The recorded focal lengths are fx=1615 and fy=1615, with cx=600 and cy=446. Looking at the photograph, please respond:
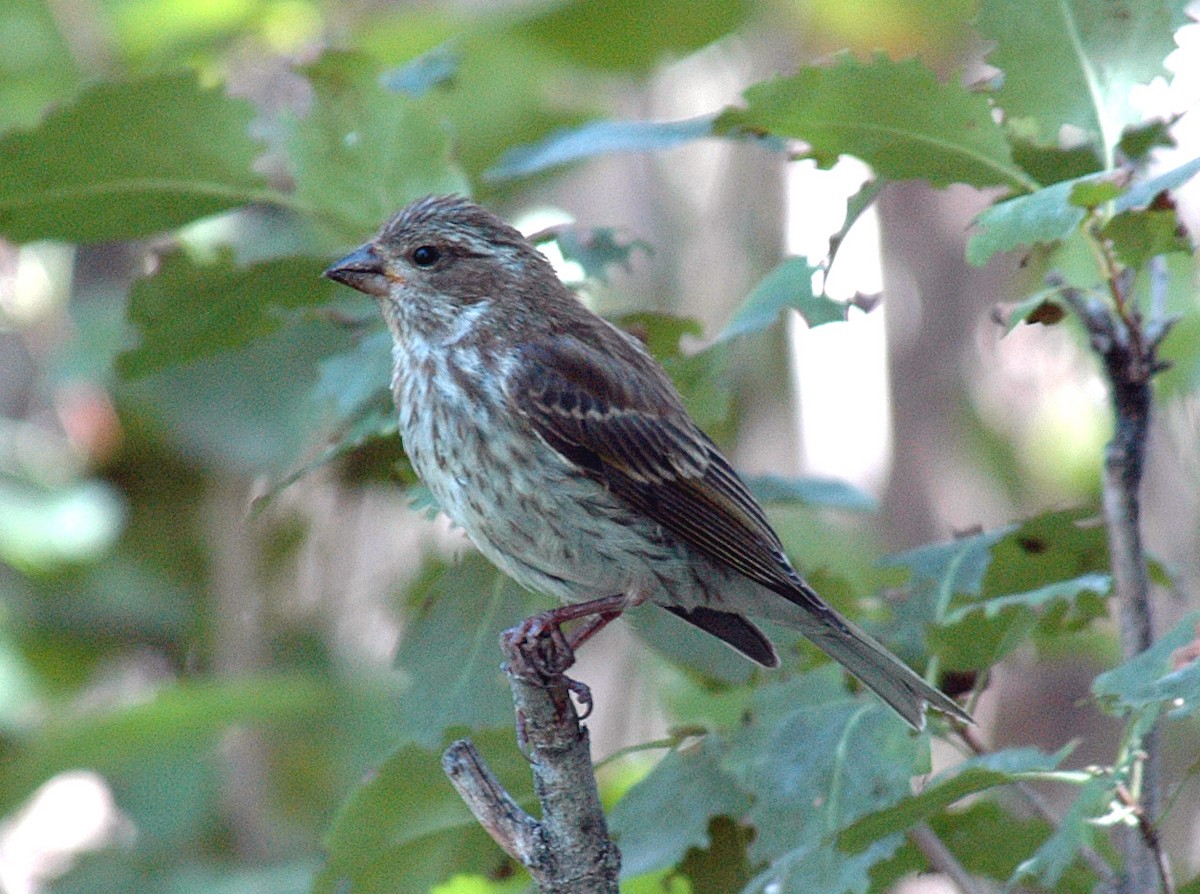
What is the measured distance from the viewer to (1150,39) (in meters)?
2.58

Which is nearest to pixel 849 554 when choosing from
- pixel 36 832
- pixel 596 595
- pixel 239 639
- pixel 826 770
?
pixel 239 639

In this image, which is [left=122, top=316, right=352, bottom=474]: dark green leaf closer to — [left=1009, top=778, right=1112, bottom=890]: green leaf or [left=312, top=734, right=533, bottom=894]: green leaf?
→ [left=312, top=734, right=533, bottom=894]: green leaf

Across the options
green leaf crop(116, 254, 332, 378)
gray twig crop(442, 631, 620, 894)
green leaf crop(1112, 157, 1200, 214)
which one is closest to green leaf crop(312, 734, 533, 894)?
gray twig crop(442, 631, 620, 894)

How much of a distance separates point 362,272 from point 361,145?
0.27m

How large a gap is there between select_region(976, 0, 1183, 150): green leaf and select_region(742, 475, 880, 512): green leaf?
1036mm

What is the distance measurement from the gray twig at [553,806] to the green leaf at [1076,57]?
1.26 m

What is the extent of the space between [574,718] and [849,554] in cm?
316

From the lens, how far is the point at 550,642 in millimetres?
2838

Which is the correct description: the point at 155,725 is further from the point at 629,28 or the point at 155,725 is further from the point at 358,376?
the point at 629,28

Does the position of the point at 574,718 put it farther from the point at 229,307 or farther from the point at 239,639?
the point at 239,639

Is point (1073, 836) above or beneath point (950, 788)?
beneath

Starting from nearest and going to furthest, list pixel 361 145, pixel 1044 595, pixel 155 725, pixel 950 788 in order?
pixel 950 788 → pixel 1044 595 → pixel 361 145 → pixel 155 725

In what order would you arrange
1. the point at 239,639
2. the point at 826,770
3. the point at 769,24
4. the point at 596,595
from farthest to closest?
1. the point at 769,24
2. the point at 239,639
3. the point at 596,595
4. the point at 826,770

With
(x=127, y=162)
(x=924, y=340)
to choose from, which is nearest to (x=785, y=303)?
(x=127, y=162)
